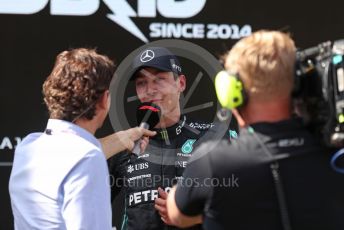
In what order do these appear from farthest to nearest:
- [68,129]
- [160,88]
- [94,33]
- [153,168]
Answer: [94,33]
[160,88]
[153,168]
[68,129]

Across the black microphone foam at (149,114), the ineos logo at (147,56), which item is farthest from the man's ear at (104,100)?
the ineos logo at (147,56)

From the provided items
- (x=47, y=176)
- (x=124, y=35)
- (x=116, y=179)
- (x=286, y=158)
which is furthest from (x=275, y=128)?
(x=124, y=35)

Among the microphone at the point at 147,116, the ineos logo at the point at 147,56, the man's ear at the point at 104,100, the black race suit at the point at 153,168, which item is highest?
the ineos logo at the point at 147,56

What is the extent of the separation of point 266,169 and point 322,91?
245 millimetres

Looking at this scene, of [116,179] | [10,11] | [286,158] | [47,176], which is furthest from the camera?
[10,11]

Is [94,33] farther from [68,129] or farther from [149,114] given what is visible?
[68,129]

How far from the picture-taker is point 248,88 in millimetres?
1516

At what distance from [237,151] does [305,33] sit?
216 centimetres

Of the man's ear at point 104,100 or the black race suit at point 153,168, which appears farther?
the black race suit at point 153,168

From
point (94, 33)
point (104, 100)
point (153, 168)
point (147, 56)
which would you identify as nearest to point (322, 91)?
point (104, 100)

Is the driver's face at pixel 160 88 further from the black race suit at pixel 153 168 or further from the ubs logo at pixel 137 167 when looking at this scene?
the ubs logo at pixel 137 167

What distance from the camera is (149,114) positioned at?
2500 millimetres

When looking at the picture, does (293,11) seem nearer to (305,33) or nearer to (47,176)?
(305,33)

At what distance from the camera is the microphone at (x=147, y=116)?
96.2 inches
